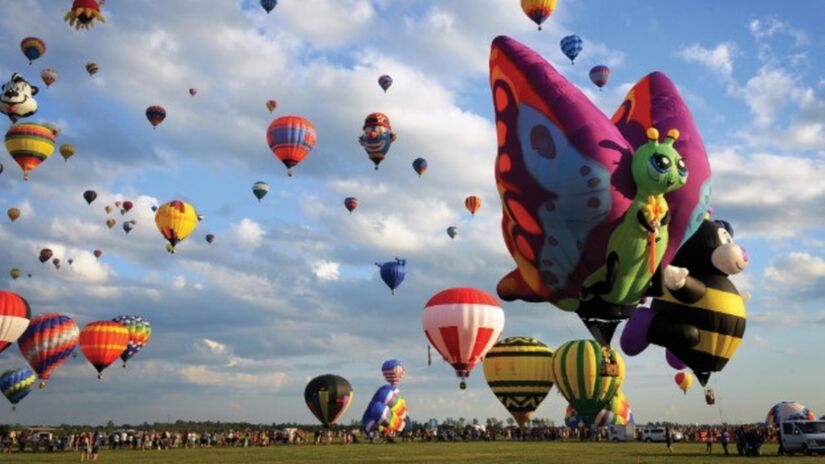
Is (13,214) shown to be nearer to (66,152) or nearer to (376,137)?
(66,152)

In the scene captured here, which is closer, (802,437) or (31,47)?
(802,437)

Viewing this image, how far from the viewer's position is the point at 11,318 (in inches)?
1563

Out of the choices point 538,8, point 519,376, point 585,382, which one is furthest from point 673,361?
point 538,8

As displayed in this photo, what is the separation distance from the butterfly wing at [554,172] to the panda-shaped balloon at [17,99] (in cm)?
2837

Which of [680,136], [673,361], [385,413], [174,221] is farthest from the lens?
[385,413]

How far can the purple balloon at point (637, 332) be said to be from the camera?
928 inches

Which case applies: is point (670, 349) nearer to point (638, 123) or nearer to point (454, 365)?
point (638, 123)

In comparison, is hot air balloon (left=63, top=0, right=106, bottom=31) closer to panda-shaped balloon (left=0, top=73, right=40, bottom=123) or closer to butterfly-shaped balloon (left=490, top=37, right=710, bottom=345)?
panda-shaped balloon (left=0, top=73, right=40, bottom=123)

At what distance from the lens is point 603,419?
51844 mm

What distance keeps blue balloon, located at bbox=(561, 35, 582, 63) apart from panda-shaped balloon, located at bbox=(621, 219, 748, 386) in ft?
56.3

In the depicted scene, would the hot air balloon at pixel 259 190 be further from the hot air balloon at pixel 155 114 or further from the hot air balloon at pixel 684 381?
the hot air balloon at pixel 684 381

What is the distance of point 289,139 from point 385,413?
2243 cm

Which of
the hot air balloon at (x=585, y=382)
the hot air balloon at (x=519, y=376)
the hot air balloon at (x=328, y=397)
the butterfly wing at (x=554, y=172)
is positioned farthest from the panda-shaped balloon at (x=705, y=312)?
the hot air balloon at (x=328, y=397)

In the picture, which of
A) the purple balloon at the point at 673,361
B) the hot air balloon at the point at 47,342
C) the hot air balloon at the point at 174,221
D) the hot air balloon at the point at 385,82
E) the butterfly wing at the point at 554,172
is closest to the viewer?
the butterfly wing at the point at 554,172
